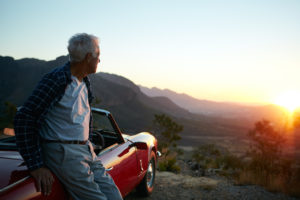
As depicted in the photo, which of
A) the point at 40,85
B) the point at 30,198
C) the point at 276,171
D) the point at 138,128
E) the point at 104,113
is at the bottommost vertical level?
the point at 138,128

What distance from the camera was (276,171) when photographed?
7.73m

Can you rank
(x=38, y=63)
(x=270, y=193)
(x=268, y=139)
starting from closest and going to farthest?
(x=270, y=193)
(x=268, y=139)
(x=38, y=63)

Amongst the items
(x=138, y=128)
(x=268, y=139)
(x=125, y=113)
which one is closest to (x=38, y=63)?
(x=125, y=113)

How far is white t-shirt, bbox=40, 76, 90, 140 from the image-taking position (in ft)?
5.52

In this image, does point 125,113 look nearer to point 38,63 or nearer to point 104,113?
point 38,63

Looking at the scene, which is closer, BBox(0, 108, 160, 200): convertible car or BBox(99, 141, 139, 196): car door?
BBox(0, 108, 160, 200): convertible car

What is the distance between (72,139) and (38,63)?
245ft

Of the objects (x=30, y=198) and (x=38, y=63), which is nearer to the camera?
(x=30, y=198)

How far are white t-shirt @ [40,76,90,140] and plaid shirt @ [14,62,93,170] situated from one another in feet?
0.15

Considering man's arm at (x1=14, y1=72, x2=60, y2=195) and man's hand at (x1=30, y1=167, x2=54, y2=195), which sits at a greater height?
man's arm at (x1=14, y1=72, x2=60, y2=195)

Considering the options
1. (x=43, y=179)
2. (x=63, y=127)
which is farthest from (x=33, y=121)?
(x=43, y=179)

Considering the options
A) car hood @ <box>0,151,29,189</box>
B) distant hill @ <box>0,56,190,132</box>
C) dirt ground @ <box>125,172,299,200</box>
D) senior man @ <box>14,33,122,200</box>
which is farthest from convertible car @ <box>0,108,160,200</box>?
distant hill @ <box>0,56,190,132</box>

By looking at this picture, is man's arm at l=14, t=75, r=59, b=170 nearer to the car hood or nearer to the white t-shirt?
the white t-shirt

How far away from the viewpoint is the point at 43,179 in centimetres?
165
